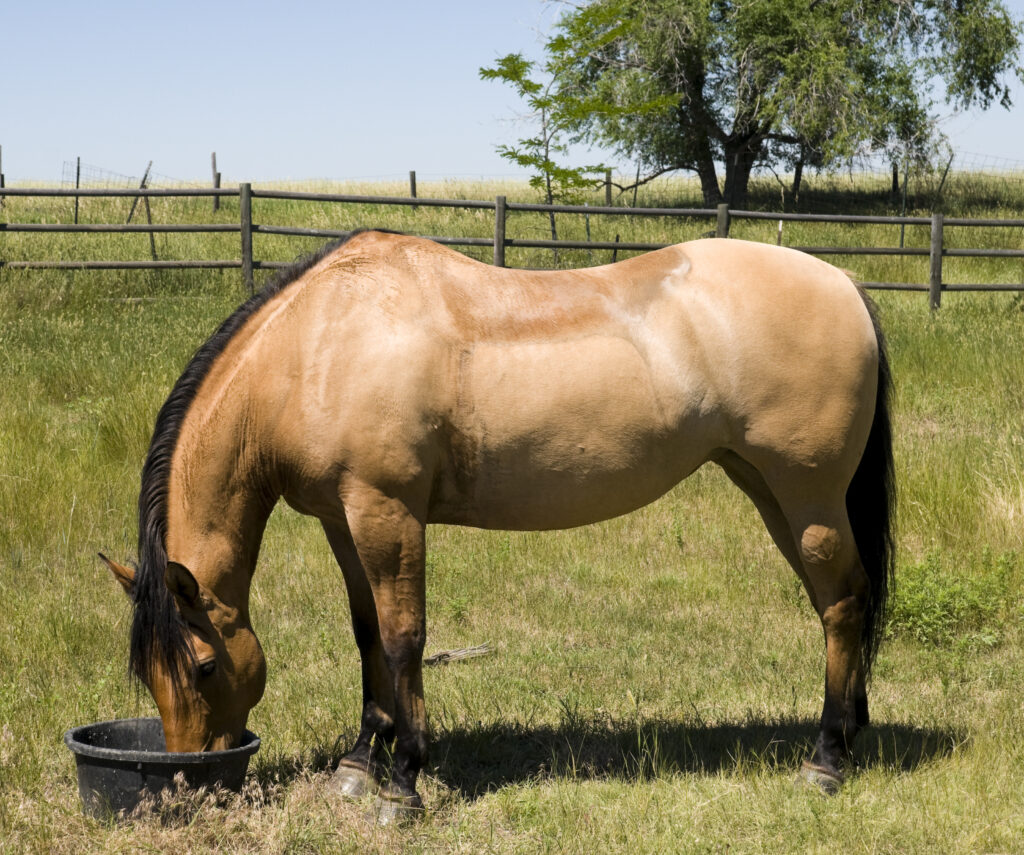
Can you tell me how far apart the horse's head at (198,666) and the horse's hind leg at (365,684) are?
49cm

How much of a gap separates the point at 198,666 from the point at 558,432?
1397 mm

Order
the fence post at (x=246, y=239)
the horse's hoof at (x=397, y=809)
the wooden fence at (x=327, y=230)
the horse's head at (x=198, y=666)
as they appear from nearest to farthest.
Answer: the horse's head at (x=198, y=666), the horse's hoof at (x=397, y=809), the wooden fence at (x=327, y=230), the fence post at (x=246, y=239)

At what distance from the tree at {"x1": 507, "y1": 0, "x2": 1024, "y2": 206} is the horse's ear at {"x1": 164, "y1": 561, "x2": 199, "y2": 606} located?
851 inches

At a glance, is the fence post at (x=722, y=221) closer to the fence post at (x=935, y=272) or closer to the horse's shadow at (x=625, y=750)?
the fence post at (x=935, y=272)

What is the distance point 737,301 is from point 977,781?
6.16ft

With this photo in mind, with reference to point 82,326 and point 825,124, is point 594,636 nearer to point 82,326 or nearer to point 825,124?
point 82,326

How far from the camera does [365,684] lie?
404 centimetres

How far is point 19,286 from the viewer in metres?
12.2

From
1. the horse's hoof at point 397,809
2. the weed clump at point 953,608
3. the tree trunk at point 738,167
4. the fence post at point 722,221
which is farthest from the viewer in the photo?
the tree trunk at point 738,167

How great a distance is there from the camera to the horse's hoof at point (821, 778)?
3.77 metres

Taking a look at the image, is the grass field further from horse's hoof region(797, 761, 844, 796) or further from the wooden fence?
the wooden fence

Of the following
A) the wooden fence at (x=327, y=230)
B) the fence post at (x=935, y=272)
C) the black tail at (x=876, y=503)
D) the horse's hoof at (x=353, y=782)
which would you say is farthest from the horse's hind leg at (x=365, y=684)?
the fence post at (x=935, y=272)

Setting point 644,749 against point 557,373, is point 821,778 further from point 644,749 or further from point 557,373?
point 557,373

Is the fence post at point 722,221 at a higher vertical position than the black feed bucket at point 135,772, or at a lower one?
higher
